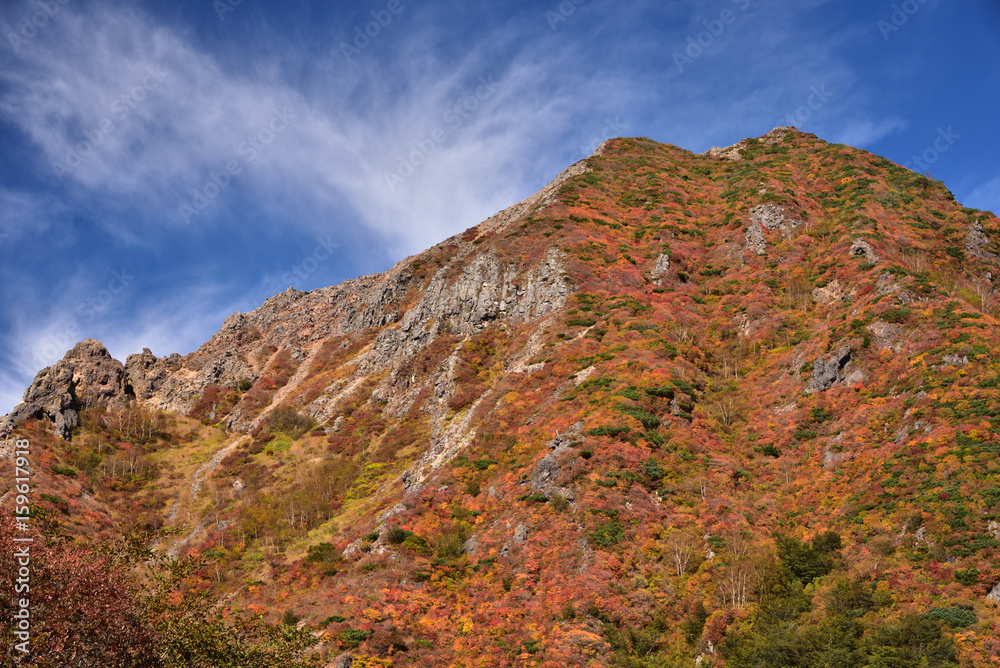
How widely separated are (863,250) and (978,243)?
1215 cm

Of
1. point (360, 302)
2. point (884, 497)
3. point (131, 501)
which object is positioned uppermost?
point (360, 302)

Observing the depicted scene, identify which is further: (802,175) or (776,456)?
(802,175)

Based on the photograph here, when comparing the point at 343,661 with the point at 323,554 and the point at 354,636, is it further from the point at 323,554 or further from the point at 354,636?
the point at 323,554

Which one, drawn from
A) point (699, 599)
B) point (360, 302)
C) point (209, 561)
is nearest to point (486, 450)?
point (699, 599)

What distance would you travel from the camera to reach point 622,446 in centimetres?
3584

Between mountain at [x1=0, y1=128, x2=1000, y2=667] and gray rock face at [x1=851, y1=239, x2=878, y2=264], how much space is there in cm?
16

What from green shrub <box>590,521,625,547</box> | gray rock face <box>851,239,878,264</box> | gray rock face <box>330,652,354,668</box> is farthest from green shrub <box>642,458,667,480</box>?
gray rock face <box>851,239,878,264</box>

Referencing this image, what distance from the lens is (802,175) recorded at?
77750mm

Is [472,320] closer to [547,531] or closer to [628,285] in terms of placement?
[628,285]

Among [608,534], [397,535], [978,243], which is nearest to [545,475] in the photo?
[608,534]

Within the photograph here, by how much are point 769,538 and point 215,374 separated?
277ft

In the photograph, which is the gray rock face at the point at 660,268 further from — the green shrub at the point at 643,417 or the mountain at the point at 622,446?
the green shrub at the point at 643,417

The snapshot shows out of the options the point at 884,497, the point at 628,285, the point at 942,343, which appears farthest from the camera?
the point at 628,285

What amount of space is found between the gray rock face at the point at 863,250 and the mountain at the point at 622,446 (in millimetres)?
162
